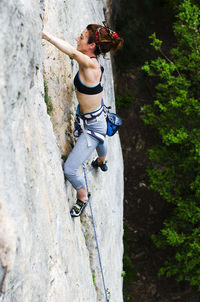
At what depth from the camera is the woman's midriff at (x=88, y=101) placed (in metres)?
4.23

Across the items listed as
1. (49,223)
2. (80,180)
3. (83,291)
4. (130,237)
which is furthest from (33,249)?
(130,237)

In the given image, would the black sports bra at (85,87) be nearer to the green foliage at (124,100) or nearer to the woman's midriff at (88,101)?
the woman's midriff at (88,101)

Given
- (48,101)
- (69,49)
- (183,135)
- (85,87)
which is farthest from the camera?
(183,135)

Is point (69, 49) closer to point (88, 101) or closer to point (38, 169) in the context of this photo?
point (88, 101)

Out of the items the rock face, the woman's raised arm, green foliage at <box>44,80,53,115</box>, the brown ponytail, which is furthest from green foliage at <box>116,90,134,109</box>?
the woman's raised arm

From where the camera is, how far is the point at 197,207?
993 cm

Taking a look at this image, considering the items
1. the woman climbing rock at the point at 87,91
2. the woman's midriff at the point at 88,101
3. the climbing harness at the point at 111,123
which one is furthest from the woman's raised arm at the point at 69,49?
the climbing harness at the point at 111,123

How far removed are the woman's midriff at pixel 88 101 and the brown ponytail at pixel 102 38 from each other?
533 millimetres

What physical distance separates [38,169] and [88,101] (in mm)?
1463

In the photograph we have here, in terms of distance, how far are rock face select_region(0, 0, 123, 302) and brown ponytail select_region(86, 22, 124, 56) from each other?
0.60 meters

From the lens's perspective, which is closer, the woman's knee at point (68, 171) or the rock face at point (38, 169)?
the rock face at point (38, 169)

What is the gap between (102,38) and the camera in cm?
388

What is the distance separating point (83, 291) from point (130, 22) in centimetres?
1061

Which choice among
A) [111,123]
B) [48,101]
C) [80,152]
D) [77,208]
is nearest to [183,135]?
[111,123]
